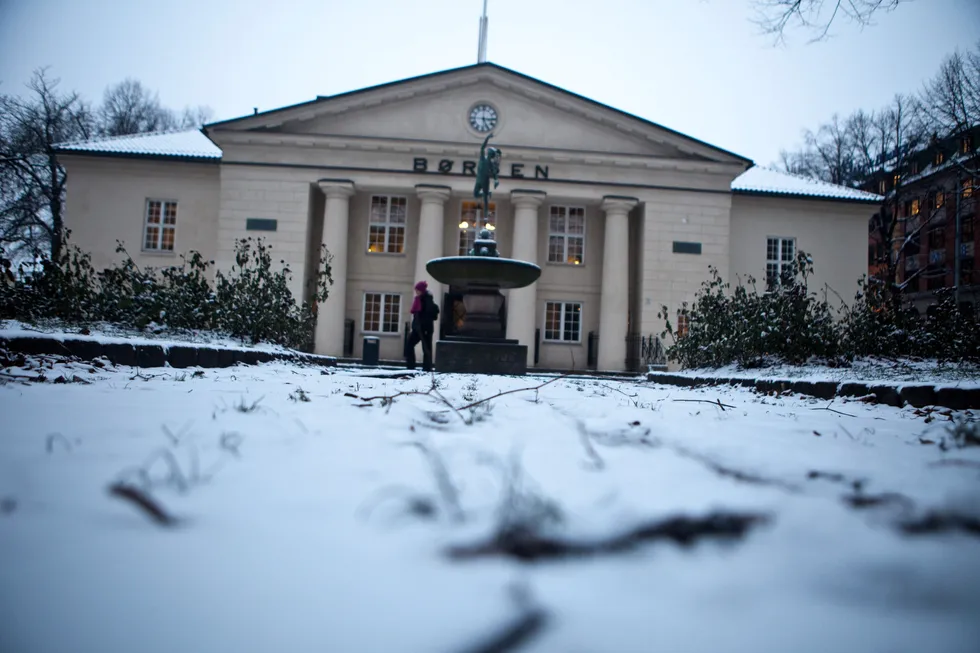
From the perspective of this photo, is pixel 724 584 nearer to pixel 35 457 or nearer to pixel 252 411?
pixel 35 457

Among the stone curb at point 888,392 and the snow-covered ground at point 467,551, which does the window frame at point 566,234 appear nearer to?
the stone curb at point 888,392

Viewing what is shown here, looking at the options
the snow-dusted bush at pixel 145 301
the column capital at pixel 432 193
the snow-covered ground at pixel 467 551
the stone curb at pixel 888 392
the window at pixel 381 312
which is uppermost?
the column capital at pixel 432 193

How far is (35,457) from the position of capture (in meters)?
1.33

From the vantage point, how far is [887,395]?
221 inches

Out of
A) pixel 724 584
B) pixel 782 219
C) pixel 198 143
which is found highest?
pixel 198 143

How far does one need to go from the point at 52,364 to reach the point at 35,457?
13.8 feet

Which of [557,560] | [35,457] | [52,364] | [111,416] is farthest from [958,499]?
[52,364]

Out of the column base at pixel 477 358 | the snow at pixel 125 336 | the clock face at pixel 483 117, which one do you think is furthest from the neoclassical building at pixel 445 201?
the snow at pixel 125 336

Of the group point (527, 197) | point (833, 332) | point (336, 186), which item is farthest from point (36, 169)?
point (833, 332)

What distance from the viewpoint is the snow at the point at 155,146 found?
24.4 m

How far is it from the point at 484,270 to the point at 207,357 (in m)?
6.28

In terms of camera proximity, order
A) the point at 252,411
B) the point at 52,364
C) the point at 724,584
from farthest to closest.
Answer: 1. the point at 52,364
2. the point at 252,411
3. the point at 724,584

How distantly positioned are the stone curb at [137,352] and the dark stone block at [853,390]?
280 inches

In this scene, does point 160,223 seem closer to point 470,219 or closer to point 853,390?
point 470,219
